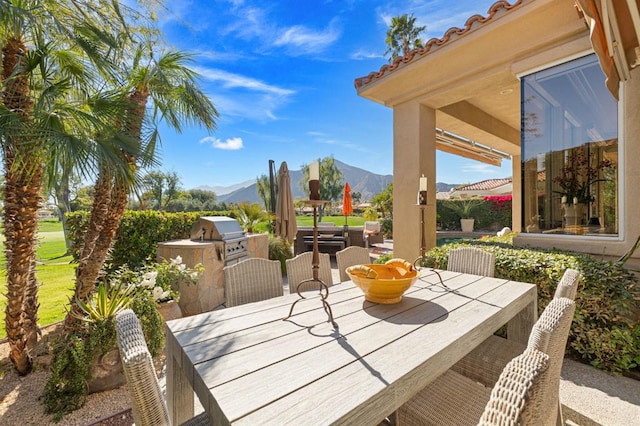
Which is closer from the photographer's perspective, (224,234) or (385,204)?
(224,234)

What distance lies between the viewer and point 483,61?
454 cm

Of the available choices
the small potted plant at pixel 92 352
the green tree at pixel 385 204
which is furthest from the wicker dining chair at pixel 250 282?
the green tree at pixel 385 204

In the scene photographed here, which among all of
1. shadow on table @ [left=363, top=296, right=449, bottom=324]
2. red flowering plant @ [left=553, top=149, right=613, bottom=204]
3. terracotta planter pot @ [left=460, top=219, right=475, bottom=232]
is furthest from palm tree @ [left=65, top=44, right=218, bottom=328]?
terracotta planter pot @ [left=460, top=219, right=475, bottom=232]

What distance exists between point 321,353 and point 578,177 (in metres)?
4.60

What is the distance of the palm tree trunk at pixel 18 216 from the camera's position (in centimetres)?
263

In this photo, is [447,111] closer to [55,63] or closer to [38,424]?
[55,63]

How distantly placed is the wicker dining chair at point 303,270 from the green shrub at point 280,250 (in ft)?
13.6

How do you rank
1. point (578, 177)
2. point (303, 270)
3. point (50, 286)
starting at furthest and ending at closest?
point (50, 286)
point (578, 177)
point (303, 270)

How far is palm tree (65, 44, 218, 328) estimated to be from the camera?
3186 millimetres

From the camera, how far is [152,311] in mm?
3039

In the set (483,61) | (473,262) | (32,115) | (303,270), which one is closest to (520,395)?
(303,270)

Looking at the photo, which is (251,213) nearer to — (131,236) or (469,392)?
(131,236)

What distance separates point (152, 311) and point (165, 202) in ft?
124

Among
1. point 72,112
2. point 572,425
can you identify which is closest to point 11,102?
point 72,112
